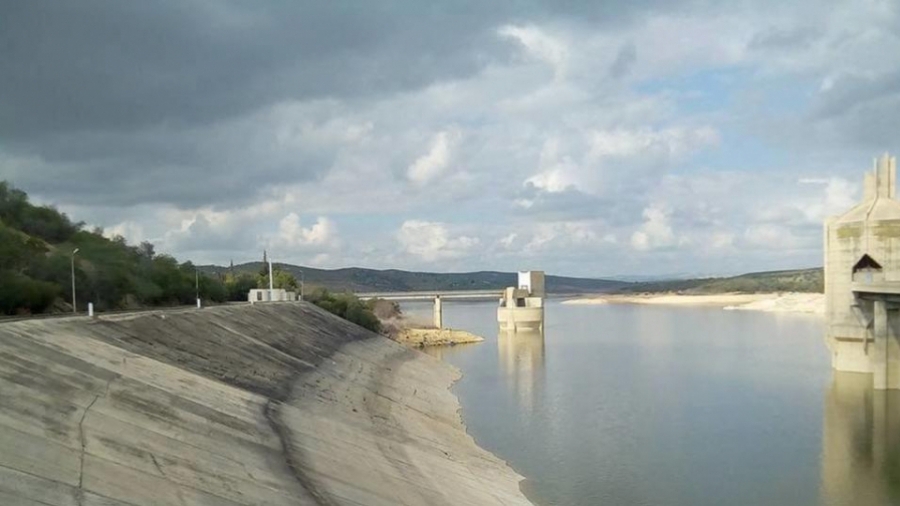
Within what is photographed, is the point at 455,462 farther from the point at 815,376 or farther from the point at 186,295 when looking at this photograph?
the point at 186,295

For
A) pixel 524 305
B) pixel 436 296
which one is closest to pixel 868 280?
pixel 524 305

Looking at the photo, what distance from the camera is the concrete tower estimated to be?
43.9 m

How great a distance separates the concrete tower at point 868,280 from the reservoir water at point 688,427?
167 centimetres

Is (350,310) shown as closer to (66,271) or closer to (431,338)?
(431,338)

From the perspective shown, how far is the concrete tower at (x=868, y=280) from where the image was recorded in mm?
43875

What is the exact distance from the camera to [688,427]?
1325 inches

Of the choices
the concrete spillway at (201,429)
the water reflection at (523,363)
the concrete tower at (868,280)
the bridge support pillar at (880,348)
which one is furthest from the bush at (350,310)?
the bridge support pillar at (880,348)

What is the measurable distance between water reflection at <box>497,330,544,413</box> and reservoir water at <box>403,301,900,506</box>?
0.83 feet

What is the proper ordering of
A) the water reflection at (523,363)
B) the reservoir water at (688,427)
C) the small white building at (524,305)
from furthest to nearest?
the small white building at (524,305)
the water reflection at (523,363)
the reservoir water at (688,427)

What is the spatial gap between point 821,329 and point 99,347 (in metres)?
88.2

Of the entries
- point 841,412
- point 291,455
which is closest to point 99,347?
point 291,455

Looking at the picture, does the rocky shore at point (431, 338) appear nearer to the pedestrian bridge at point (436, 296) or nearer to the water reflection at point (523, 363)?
the water reflection at point (523, 363)

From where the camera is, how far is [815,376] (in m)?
48.8

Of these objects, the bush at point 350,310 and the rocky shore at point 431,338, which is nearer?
the bush at point 350,310
